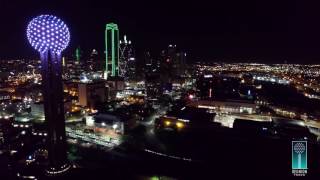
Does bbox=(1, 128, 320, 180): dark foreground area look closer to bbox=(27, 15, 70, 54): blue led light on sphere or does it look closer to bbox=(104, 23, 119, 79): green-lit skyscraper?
bbox=(27, 15, 70, 54): blue led light on sphere

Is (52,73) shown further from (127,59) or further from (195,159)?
(127,59)

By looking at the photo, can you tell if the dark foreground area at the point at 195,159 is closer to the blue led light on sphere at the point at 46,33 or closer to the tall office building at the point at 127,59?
the blue led light on sphere at the point at 46,33

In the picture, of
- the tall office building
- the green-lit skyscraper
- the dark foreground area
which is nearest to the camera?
the dark foreground area

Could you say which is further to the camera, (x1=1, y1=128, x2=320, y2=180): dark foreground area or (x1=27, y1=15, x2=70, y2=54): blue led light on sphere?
(x1=1, y1=128, x2=320, y2=180): dark foreground area

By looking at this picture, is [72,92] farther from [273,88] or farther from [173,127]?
[273,88]

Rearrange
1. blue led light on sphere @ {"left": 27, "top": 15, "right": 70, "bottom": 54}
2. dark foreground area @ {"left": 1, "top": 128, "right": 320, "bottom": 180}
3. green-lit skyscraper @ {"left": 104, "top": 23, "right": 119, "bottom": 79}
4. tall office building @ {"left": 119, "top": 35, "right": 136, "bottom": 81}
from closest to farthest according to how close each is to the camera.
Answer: blue led light on sphere @ {"left": 27, "top": 15, "right": 70, "bottom": 54}, dark foreground area @ {"left": 1, "top": 128, "right": 320, "bottom": 180}, green-lit skyscraper @ {"left": 104, "top": 23, "right": 119, "bottom": 79}, tall office building @ {"left": 119, "top": 35, "right": 136, "bottom": 81}

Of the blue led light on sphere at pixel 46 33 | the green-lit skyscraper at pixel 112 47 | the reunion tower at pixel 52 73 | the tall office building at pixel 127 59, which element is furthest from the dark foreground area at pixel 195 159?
the tall office building at pixel 127 59

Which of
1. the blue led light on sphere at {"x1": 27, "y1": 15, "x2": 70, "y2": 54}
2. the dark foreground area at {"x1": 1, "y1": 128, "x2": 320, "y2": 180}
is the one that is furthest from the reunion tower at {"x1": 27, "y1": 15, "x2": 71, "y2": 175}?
the dark foreground area at {"x1": 1, "y1": 128, "x2": 320, "y2": 180}

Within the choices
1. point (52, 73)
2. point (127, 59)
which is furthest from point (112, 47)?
point (52, 73)

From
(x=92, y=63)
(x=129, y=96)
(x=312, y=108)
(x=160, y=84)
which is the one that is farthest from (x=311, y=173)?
(x=92, y=63)
